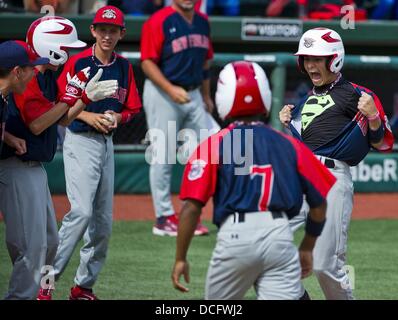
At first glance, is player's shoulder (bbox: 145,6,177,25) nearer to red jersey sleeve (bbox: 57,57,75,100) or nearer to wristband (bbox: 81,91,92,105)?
red jersey sleeve (bbox: 57,57,75,100)

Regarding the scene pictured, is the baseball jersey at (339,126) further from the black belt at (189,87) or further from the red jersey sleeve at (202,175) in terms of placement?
the black belt at (189,87)

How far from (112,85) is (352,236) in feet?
13.6

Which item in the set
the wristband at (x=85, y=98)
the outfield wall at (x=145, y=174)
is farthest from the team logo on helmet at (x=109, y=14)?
the outfield wall at (x=145, y=174)

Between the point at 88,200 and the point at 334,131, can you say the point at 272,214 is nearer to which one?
the point at 334,131

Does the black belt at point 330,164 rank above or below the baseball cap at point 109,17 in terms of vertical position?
below

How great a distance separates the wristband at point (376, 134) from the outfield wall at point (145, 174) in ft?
16.3

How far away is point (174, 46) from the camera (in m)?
9.41

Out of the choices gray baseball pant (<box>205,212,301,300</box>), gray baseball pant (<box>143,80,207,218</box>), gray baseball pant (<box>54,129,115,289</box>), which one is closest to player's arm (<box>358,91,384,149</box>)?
gray baseball pant (<box>205,212,301,300</box>)

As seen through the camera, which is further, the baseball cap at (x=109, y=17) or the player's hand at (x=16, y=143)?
the baseball cap at (x=109, y=17)

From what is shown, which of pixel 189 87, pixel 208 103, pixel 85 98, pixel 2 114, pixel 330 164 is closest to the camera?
pixel 2 114

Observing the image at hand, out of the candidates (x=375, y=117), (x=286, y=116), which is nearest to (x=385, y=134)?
(x=375, y=117)

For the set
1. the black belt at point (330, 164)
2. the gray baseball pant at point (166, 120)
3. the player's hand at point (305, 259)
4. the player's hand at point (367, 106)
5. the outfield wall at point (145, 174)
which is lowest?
the outfield wall at point (145, 174)

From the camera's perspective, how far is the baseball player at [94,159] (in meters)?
6.65

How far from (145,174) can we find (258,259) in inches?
260
